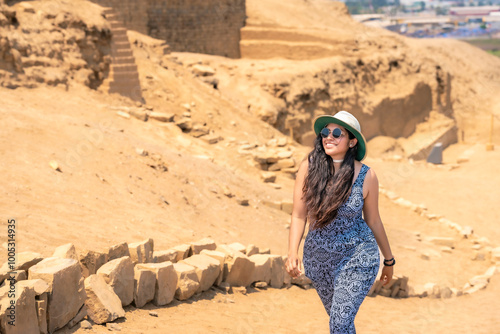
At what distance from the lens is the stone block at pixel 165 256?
6000mm

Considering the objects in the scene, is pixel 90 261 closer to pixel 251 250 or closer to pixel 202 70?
pixel 251 250

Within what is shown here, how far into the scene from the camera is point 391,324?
265 inches

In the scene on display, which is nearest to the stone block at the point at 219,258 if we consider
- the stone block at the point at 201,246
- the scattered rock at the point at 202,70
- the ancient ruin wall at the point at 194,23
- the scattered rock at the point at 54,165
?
the stone block at the point at 201,246

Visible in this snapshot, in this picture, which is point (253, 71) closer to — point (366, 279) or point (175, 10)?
point (175, 10)

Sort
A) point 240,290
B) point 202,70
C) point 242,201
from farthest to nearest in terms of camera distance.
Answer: point 202,70, point 242,201, point 240,290

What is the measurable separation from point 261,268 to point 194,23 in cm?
1983

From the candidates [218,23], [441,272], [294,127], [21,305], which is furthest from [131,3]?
[21,305]

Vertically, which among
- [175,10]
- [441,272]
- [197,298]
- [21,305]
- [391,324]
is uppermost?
[175,10]

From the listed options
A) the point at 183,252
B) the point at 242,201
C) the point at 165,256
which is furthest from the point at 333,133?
the point at 242,201

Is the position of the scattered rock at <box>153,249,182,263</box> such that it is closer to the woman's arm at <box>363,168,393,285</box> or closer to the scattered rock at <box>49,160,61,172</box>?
the woman's arm at <box>363,168,393,285</box>

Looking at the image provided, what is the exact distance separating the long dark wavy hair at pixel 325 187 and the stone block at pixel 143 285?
74.3 inches

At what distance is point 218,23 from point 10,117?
16.9 meters

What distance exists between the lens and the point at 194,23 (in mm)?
25297

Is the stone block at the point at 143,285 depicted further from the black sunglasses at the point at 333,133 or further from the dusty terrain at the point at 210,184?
the black sunglasses at the point at 333,133
